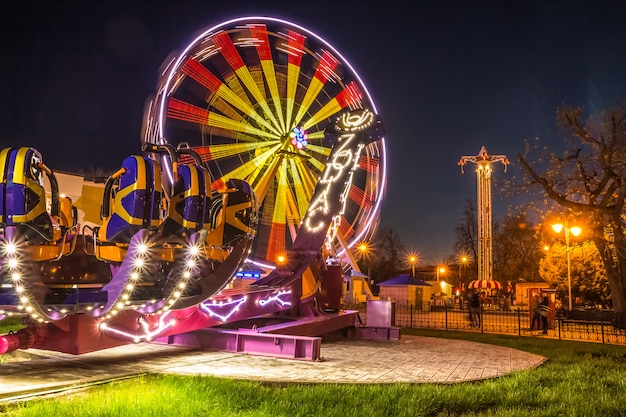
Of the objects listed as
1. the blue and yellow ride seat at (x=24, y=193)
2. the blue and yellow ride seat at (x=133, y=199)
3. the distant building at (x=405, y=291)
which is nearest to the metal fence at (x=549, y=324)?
the distant building at (x=405, y=291)

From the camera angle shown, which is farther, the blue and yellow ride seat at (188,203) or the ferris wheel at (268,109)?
the ferris wheel at (268,109)

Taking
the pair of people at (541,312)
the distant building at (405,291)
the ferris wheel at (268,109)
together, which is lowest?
the pair of people at (541,312)

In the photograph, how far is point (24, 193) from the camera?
547 centimetres

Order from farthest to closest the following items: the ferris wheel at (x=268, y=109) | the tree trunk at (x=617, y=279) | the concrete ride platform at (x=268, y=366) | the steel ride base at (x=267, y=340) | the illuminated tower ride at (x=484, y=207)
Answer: the illuminated tower ride at (x=484, y=207), the tree trunk at (x=617, y=279), the ferris wheel at (x=268, y=109), the steel ride base at (x=267, y=340), the concrete ride platform at (x=268, y=366)

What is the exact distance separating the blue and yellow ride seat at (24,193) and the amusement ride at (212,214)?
0.01 metres

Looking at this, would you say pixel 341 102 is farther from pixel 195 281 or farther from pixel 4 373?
pixel 4 373

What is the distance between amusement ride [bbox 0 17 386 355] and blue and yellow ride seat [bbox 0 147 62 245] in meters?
0.01

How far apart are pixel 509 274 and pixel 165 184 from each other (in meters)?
51.2

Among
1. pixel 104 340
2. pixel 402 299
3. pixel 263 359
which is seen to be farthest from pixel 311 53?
pixel 402 299

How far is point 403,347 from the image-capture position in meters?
12.6

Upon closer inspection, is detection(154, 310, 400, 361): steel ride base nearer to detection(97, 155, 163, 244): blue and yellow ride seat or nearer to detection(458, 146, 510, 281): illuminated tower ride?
detection(97, 155, 163, 244): blue and yellow ride seat

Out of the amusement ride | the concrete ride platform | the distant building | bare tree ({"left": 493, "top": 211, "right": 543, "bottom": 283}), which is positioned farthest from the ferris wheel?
bare tree ({"left": 493, "top": 211, "right": 543, "bottom": 283})

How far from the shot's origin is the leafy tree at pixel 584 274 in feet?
102

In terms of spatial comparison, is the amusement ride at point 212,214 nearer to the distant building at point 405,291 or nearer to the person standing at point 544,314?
the person standing at point 544,314
